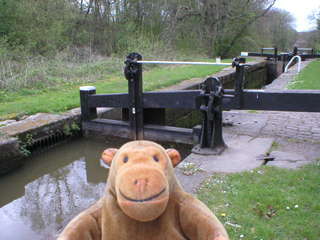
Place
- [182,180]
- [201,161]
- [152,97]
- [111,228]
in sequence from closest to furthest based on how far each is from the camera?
[111,228]
[182,180]
[201,161]
[152,97]

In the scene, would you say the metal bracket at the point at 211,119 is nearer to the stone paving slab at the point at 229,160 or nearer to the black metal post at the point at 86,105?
the stone paving slab at the point at 229,160

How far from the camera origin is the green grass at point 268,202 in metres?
2.53

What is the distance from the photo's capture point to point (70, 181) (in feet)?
16.0

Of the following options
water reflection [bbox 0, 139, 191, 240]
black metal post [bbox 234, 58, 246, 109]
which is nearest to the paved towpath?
black metal post [bbox 234, 58, 246, 109]

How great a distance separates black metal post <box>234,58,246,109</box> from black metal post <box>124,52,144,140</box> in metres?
1.66

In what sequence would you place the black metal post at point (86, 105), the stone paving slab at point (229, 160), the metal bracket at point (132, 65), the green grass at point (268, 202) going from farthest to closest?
the black metal post at point (86, 105) < the metal bracket at point (132, 65) < the stone paving slab at point (229, 160) < the green grass at point (268, 202)

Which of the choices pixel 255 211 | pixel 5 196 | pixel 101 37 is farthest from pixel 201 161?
pixel 101 37

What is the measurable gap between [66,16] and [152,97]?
11.1 m

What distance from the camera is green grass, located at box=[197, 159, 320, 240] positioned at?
253 cm

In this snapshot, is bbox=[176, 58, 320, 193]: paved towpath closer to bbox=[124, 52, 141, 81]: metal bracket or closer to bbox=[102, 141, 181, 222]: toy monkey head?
bbox=[102, 141, 181, 222]: toy monkey head

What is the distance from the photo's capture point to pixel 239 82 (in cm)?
480

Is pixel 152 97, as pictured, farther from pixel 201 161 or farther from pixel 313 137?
pixel 313 137

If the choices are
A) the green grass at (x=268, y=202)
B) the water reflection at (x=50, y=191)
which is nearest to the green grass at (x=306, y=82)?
the green grass at (x=268, y=202)

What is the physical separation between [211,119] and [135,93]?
1856mm
